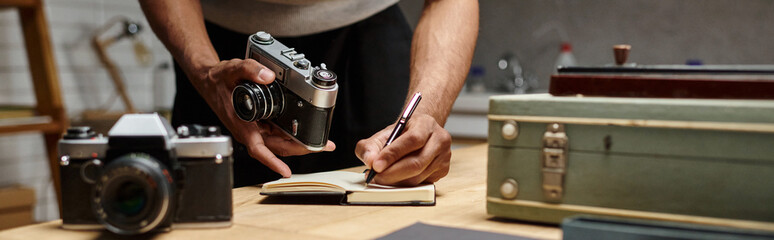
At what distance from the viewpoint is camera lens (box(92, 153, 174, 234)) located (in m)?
0.60

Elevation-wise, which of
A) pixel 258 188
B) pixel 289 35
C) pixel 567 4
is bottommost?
pixel 258 188

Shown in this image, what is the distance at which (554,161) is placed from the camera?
26.4 inches

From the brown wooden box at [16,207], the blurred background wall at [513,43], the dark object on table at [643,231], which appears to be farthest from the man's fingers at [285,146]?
the blurred background wall at [513,43]

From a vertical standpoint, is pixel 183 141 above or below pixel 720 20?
below

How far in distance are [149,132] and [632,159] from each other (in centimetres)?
46

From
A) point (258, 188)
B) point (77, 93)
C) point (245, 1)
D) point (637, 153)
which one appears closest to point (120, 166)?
point (258, 188)

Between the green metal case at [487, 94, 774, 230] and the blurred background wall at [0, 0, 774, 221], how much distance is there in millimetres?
2069

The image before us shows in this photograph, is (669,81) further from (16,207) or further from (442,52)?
(16,207)

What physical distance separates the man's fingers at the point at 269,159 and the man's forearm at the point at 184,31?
226 millimetres

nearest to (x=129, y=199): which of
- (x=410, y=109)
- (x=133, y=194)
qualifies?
(x=133, y=194)

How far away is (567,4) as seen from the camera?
3176 millimetres

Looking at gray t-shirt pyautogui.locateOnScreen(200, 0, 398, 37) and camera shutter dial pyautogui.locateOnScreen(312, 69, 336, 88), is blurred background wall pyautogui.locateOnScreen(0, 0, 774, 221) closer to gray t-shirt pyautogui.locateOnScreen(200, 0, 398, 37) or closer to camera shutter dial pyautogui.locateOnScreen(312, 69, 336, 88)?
gray t-shirt pyautogui.locateOnScreen(200, 0, 398, 37)

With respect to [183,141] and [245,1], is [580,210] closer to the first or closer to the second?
[183,141]

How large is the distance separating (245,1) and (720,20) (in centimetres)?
233
